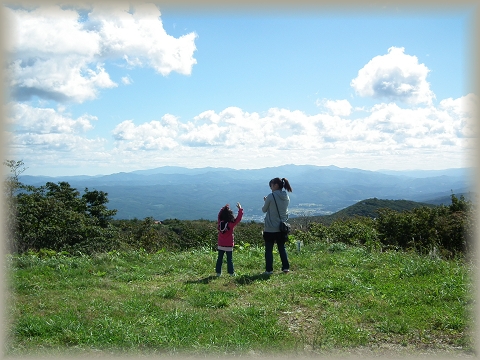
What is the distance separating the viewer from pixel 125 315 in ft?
17.6

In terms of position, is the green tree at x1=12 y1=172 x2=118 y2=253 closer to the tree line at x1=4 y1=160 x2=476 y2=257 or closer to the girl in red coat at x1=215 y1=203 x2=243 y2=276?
the tree line at x1=4 y1=160 x2=476 y2=257

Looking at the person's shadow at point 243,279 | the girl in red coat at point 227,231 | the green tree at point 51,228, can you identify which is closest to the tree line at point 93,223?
the green tree at point 51,228

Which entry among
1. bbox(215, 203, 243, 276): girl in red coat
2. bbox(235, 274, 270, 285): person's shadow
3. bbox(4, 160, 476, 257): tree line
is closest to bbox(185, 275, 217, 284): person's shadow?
bbox(215, 203, 243, 276): girl in red coat

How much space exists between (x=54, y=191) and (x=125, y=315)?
30923 mm

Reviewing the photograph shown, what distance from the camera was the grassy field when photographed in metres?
4.39

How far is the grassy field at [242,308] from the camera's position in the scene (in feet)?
14.4

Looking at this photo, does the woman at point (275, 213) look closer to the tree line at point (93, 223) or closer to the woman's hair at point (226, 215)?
the woman's hair at point (226, 215)

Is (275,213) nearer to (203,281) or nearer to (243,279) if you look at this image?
(243,279)

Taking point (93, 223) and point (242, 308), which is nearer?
point (242, 308)

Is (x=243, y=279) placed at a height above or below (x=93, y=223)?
above

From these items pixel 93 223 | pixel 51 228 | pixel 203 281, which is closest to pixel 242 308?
pixel 203 281

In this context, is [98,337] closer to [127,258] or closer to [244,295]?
[244,295]

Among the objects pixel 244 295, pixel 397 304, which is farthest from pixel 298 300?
pixel 397 304

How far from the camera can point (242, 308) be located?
18.5 ft
